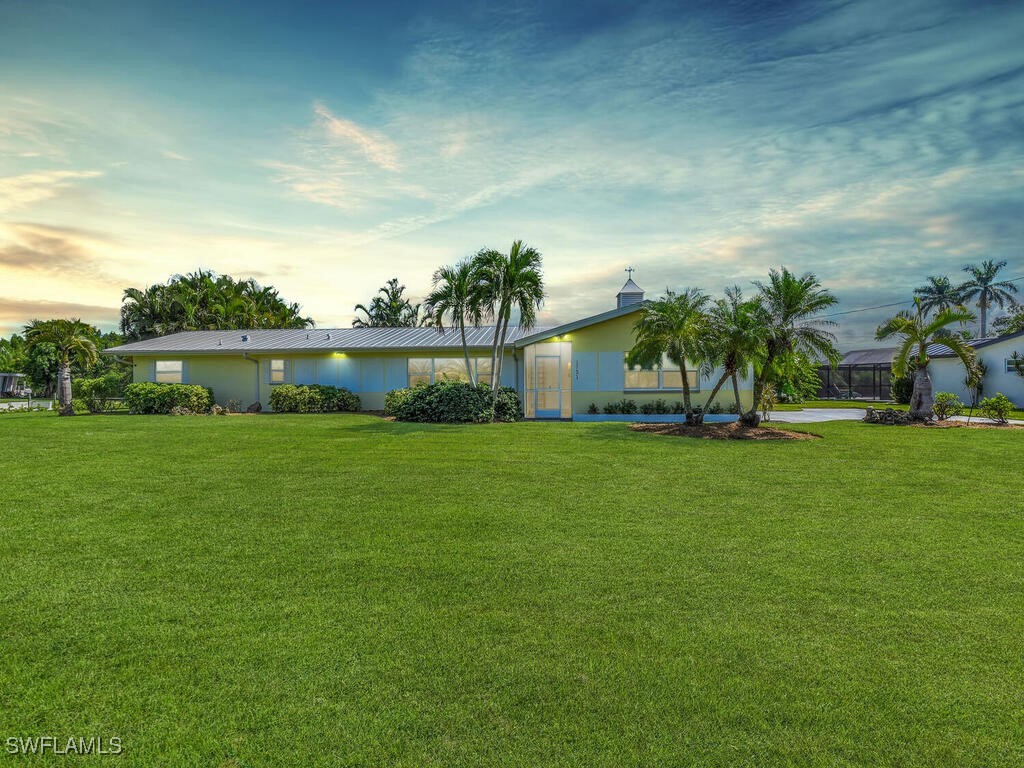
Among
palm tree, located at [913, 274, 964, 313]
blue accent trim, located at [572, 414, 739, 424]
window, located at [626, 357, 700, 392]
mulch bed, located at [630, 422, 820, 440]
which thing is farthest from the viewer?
palm tree, located at [913, 274, 964, 313]

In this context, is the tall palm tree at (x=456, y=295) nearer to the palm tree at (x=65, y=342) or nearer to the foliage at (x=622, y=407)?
the foliage at (x=622, y=407)

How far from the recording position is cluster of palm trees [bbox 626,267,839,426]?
586 inches

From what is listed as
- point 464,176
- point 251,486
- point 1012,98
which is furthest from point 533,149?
point 1012,98

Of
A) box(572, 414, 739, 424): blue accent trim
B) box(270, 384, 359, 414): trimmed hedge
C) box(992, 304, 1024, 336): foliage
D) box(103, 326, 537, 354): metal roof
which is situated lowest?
box(572, 414, 739, 424): blue accent trim

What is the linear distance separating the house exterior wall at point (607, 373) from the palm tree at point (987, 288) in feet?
147

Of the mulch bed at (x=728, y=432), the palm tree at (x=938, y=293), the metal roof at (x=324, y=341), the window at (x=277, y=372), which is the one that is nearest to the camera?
the mulch bed at (x=728, y=432)

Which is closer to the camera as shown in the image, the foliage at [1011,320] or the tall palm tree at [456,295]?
the tall palm tree at [456,295]

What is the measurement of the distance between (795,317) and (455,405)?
1068 cm

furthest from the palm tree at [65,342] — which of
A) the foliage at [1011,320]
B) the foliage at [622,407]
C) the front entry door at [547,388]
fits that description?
the foliage at [1011,320]

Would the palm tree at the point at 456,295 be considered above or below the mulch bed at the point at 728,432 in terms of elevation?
above

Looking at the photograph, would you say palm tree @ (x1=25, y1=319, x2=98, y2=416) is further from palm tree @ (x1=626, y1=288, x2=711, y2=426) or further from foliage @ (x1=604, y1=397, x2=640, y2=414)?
palm tree @ (x1=626, y1=288, x2=711, y2=426)

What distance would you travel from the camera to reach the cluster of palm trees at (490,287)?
17859 millimetres

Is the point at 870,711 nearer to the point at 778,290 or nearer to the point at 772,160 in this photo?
the point at 778,290

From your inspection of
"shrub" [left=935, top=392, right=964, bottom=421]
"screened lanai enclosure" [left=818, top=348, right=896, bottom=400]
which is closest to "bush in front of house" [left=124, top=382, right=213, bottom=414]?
"shrub" [left=935, top=392, right=964, bottom=421]
